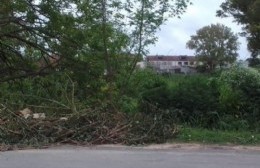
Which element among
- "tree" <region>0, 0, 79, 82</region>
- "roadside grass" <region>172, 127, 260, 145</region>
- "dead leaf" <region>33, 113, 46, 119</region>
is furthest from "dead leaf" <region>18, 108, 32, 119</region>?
"tree" <region>0, 0, 79, 82</region>

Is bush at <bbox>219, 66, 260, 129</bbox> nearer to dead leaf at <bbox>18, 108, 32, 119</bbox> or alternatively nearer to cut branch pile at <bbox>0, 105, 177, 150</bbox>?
cut branch pile at <bbox>0, 105, 177, 150</bbox>

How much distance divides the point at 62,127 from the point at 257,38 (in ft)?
135

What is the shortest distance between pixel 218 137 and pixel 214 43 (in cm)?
7988

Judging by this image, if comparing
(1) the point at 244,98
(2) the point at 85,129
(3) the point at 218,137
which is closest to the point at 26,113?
(2) the point at 85,129

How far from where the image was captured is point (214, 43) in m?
91.1

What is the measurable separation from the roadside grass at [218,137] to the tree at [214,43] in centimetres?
7139

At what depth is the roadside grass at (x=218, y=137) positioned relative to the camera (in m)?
12.4

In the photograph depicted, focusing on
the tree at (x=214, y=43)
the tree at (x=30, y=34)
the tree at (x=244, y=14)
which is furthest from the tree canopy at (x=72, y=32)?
the tree at (x=214, y=43)

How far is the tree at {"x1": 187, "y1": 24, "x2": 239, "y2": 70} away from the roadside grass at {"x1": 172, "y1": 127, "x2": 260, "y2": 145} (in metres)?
71.4

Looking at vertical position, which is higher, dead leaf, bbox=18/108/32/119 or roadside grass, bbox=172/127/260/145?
dead leaf, bbox=18/108/32/119

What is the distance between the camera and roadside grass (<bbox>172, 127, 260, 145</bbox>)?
1241 cm

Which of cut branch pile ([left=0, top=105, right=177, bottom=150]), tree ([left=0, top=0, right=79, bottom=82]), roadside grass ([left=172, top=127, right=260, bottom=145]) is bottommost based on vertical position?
roadside grass ([left=172, top=127, right=260, bottom=145])

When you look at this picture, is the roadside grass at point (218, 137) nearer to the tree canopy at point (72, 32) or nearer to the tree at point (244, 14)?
the tree canopy at point (72, 32)

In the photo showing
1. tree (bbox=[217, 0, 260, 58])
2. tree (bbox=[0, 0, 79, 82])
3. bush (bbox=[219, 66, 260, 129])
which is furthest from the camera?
tree (bbox=[217, 0, 260, 58])
